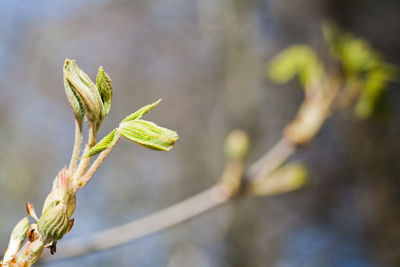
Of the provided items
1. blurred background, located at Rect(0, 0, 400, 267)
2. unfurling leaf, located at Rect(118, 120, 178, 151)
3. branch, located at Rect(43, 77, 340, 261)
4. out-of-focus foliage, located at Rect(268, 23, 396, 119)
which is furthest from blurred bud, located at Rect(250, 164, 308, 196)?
blurred background, located at Rect(0, 0, 400, 267)

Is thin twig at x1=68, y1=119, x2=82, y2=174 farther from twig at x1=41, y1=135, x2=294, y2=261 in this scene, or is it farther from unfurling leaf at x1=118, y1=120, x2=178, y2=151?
twig at x1=41, y1=135, x2=294, y2=261

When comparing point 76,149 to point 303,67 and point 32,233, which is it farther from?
point 303,67

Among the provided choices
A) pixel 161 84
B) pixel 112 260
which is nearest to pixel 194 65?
pixel 161 84

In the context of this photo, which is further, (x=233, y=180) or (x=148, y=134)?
(x=233, y=180)

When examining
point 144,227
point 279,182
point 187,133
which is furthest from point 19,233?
point 187,133

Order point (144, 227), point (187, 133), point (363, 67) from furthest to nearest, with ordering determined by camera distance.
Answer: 1. point (187, 133)
2. point (363, 67)
3. point (144, 227)

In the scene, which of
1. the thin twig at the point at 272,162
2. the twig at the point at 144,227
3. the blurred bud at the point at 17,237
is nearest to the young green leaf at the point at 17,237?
the blurred bud at the point at 17,237

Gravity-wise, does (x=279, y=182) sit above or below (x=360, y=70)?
below
